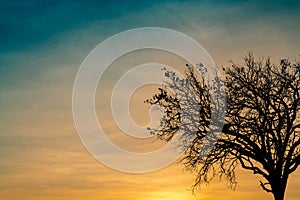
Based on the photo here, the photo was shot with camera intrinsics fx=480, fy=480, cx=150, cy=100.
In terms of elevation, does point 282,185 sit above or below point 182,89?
below

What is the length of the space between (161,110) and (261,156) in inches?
243

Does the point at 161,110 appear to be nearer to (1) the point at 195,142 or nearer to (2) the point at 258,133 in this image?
(1) the point at 195,142

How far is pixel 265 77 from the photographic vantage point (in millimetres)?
27031

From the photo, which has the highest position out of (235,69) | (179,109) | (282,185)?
(235,69)

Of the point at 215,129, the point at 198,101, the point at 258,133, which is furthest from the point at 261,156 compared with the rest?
the point at 198,101

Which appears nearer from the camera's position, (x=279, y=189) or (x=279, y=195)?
(x=279, y=195)

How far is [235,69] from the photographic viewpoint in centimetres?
2738

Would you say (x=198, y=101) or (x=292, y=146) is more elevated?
(x=198, y=101)

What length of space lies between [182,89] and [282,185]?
7676 millimetres

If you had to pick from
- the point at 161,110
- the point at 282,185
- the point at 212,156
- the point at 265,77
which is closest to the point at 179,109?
the point at 161,110

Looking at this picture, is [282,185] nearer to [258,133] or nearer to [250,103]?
[258,133]

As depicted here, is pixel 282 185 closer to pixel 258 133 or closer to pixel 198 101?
pixel 258 133

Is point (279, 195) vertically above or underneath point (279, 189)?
underneath

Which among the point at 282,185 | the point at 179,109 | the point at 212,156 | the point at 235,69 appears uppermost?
the point at 235,69
